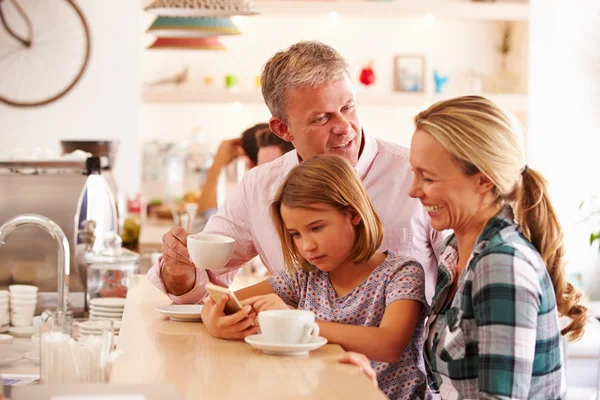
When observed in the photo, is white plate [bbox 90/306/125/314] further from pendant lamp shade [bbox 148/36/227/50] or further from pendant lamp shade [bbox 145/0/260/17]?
pendant lamp shade [bbox 148/36/227/50]

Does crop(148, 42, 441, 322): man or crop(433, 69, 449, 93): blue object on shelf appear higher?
crop(433, 69, 449, 93): blue object on shelf

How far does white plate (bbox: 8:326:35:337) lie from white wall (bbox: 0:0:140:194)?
4.51m

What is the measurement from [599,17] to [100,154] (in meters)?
4.02

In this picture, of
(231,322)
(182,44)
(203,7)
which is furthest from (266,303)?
(182,44)

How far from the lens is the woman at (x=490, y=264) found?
155 cm

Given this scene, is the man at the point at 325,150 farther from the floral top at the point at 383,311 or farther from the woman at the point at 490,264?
the woman at the point at 490,264

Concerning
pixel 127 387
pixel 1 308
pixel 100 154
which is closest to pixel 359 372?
pixel 127 387

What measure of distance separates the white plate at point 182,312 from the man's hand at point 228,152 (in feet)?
9.30

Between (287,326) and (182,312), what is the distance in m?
0.45

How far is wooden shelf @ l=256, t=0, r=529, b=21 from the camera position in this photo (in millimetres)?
6992

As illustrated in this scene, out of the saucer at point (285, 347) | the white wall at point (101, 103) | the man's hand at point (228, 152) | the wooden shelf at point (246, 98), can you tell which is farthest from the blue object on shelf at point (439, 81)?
the saucer at point (285, 347)

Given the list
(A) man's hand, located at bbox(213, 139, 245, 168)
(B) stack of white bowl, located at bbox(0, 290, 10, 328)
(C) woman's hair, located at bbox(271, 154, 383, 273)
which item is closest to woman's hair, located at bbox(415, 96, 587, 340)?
(C) woman's hair, located at bbox(271, 154, 383, 273)

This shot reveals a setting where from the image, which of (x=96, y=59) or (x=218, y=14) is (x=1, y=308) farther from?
(x=96, y=59)

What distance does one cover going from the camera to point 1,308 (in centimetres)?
277
